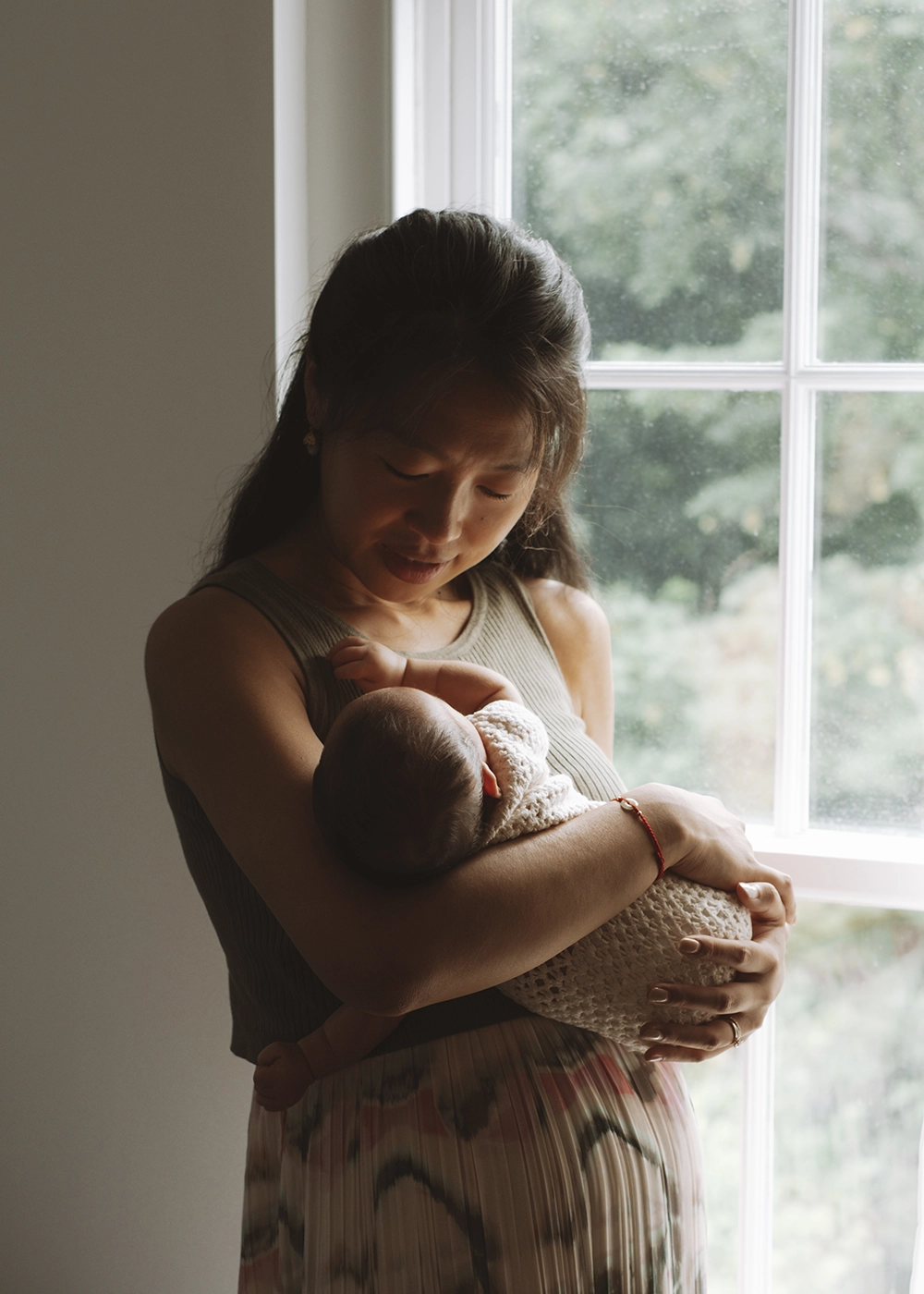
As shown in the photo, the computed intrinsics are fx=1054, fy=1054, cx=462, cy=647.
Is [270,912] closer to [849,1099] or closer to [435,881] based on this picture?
[435,881]

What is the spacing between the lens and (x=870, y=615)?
62.8 inches

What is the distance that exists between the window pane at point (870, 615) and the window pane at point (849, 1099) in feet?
0.64

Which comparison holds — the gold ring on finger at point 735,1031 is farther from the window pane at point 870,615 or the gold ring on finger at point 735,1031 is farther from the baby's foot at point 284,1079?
the window pane at point 870,615

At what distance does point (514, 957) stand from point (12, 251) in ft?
4.08

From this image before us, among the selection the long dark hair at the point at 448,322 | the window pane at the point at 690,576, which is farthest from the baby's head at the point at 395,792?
the window pane at the point at 690,576

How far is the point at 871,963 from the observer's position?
1631 mm

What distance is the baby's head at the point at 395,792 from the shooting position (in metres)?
0.88

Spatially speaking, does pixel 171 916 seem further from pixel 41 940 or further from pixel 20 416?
pixel 20 416

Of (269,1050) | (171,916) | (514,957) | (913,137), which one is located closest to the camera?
(514,957)

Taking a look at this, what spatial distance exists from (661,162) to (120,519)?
97 centimetres

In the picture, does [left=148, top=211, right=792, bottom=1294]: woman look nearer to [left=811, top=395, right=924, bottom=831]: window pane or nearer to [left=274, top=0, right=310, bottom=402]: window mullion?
[left=274, top=0, right=310, bottom=402]: window mullion

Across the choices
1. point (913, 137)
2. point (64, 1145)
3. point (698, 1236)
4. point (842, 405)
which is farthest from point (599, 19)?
point (64, 1145)

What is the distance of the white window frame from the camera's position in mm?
1521

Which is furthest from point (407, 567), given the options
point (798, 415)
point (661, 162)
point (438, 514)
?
point (661, 162)
